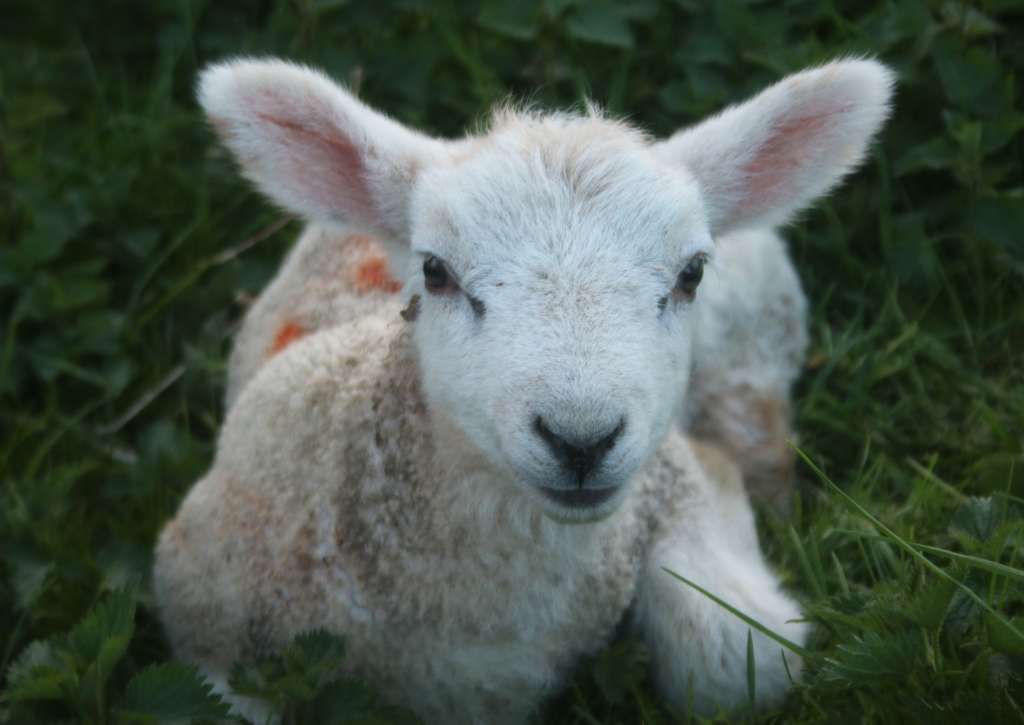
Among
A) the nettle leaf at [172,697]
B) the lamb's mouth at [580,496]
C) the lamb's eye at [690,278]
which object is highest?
the lamb's eye at [690,278]

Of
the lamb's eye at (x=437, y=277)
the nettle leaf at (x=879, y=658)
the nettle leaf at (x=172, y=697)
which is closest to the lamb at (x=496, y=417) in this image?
the lamb's eye at (x=437, y=277)

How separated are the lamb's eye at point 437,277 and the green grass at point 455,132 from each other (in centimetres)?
98

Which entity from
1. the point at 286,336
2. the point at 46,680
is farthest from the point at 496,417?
the point at 286,336

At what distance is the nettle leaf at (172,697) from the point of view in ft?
8.03

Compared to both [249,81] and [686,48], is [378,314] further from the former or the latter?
[686,48]

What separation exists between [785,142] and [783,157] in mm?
36

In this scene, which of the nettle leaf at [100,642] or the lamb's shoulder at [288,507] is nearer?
the nettle leaf at [100,642]

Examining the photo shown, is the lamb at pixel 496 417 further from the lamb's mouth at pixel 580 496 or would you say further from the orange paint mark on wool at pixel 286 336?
the orange paint mark on wool at pixel 286 336

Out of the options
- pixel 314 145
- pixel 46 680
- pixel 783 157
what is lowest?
Result: pixel 46 680

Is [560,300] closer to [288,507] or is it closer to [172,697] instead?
[288,507]

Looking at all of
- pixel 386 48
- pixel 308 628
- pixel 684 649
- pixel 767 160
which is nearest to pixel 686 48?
pixel 386 48

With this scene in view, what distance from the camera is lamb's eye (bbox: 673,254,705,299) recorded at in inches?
105

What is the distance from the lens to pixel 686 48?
4445 millimetres

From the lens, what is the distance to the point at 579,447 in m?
2.31
